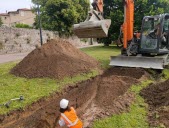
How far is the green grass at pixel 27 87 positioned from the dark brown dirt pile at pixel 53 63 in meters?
0.48

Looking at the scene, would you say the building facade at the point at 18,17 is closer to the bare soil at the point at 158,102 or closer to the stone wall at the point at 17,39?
the stone wall at the point at 17,39

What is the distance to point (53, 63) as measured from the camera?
12.5 m

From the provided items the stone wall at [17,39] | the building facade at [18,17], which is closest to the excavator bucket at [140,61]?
the stone wall at [17,39]

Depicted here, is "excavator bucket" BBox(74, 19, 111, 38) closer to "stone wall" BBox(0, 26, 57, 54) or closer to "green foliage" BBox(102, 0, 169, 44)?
"green foliage" BBox(102, 0, 169, 44)

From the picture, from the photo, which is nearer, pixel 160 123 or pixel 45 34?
pixel 160 123

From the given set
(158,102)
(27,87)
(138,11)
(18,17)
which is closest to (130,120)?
(158,102)

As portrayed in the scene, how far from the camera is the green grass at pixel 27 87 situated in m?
8.69

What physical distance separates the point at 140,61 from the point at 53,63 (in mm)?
4254

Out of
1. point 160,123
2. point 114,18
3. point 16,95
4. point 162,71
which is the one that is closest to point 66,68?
point 16,95

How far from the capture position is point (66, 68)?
40.7ft

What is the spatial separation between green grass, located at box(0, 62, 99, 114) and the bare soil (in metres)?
3.59

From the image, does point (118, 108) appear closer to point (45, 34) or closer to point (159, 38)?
point (159, 38)

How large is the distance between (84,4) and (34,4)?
763cm

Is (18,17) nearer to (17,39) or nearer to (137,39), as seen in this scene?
(17,39)
